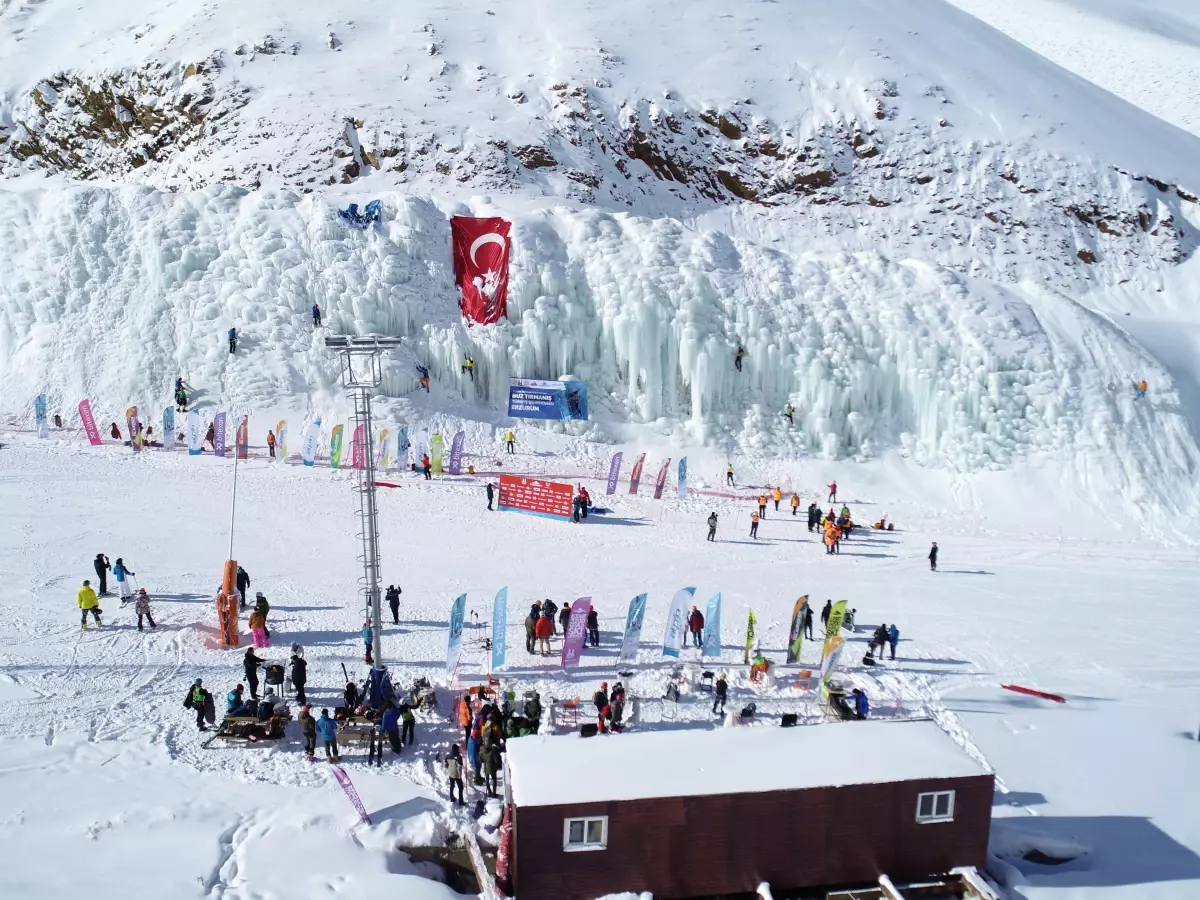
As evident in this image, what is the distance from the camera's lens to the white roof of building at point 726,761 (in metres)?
10.8

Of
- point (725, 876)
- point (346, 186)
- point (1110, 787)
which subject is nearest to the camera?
point (725, 876)

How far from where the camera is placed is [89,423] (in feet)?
86.4

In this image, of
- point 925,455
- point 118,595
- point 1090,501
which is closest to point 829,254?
point 925,455

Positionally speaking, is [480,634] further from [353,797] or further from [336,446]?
[336,446]

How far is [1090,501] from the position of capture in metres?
28.2

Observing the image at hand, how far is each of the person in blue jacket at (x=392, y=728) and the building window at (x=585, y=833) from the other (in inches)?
136

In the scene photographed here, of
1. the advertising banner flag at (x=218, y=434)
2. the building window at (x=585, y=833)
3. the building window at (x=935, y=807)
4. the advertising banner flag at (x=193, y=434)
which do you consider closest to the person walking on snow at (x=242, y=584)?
the building window at (x=585, y=833)

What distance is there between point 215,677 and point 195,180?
1248 inches

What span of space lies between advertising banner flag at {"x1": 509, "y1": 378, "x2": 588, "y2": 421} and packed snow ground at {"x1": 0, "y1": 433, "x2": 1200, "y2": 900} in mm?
1056

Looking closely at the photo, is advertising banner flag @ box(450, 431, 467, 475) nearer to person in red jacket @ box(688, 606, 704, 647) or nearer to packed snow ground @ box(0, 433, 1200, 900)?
packed snow ground @ box(0, 433, 1200, 900)

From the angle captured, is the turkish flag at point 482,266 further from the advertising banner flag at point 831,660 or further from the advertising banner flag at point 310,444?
the advertising banner flag at point 831,660

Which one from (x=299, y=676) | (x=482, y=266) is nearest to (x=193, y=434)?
(x=482, y=266)

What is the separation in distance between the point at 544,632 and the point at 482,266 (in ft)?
60.8

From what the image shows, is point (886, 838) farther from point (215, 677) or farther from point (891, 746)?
point (215, 677)
